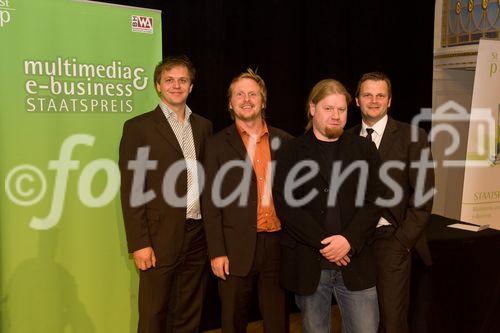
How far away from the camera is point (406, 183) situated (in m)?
2.41

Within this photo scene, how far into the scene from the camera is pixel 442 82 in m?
4.98

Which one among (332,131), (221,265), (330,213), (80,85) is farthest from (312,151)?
(80,85)

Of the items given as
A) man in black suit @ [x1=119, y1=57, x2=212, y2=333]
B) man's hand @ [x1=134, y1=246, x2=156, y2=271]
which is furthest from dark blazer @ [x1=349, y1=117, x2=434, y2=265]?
man's hand @ [x1=134, y1=246, x2=156, y2=271]

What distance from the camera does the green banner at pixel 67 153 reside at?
2.52 meters

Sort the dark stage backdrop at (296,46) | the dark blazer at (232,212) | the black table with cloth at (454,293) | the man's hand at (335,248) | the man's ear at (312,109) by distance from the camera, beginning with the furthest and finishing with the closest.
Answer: the dark stage backdrop at (296,46), the black table with cloth at (454,293), the dark blazer at (232,212), the man's ear at (312,109), the man's hand at (335,248)

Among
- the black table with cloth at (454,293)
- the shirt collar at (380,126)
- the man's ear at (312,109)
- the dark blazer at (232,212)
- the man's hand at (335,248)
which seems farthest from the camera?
the black table with cloth at (454,293)

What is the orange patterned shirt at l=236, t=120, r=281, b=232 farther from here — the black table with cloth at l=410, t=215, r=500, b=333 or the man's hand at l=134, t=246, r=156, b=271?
the black table with cloth at l=410, t=215, r=500, b=333

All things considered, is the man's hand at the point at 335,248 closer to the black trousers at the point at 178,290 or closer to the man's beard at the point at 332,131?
the man's beard at the point at 332,131

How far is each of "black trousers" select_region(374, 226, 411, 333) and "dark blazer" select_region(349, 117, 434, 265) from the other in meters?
0.05

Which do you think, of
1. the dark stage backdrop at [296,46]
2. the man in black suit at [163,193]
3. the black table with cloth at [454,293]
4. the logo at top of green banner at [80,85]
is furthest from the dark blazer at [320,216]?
the dark stage backdrop at [296,46]

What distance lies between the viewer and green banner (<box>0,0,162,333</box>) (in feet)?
8.28

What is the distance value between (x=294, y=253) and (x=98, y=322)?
134 cm

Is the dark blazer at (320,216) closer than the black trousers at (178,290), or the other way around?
the dark blazer at (320,216)

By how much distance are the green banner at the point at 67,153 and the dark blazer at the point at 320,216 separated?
1094 mm
